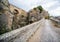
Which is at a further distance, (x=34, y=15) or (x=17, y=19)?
(x=34, y=15)

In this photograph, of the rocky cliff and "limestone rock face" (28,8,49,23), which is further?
the rocky cliff

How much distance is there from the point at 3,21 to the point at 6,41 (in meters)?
6.26

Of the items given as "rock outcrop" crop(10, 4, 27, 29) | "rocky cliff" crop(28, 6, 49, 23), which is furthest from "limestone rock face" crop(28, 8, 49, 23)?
"rock outcrop" crop(10, 4, 27, 29)

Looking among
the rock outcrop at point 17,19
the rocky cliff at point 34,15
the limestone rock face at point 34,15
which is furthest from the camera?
the rocky cliff at point 34,15

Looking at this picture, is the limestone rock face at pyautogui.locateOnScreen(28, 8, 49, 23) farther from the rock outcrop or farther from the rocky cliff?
the rock outcrop

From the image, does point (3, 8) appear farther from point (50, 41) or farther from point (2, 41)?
point (2, 41)

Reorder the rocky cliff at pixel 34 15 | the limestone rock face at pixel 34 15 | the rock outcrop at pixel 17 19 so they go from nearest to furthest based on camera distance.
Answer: the rock outcrop at pixel 17 19 < the limestone rock face at pixel 34 15 < the rocky cliff at pixel 34 15

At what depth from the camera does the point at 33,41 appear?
12836 mm

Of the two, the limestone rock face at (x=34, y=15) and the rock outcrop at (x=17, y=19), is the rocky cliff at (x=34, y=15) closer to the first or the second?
the limestone rock face at (x=34, y=15)

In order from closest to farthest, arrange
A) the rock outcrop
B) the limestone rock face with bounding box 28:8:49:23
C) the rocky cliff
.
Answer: the rock outcrop < the limestone rock face with bounding box 28:8:49:23 < the rocky cliff

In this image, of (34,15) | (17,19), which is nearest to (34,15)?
(34,15)

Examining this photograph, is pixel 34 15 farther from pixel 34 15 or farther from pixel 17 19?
pixel 17 19

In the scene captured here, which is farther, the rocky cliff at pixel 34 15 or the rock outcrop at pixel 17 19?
the rocky cliff at pixel 34 15

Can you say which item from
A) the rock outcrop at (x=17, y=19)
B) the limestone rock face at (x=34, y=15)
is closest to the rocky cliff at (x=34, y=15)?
the limestone rock face at (x=34, y=15)
